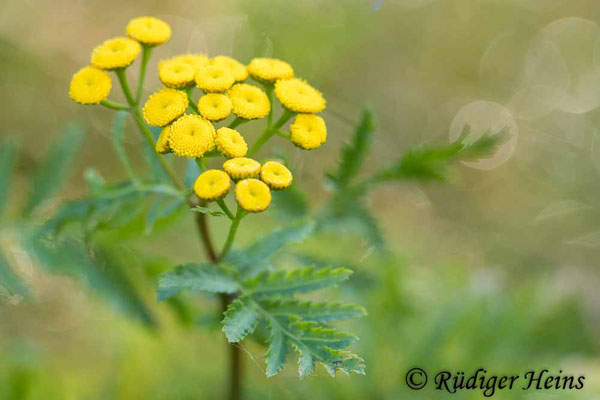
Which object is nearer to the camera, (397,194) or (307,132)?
(307,132)

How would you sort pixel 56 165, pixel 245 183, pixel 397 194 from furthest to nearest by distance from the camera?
pixel 397 194 → pixel 56 165 → pixel 245 183

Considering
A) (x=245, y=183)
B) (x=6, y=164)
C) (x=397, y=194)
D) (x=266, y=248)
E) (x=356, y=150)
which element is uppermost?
(x=245, y=183)

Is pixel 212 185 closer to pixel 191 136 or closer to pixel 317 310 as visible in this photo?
pixel 191 136

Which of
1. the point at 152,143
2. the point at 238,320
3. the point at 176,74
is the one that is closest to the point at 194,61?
the point at 176,74

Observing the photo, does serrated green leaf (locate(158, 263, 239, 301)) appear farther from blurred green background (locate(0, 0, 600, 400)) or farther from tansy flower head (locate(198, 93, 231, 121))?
blurred green background (locate(0, 0, 600, 400))

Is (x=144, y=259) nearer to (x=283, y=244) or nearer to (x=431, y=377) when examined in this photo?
(x=283, y=244)
